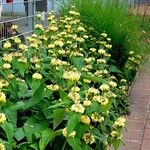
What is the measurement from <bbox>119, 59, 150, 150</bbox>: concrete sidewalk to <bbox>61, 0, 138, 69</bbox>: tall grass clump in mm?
448

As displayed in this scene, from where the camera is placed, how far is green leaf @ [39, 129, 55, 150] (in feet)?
8.51

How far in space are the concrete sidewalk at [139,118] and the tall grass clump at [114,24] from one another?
0.45 metres

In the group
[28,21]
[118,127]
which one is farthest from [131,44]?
[118,127]

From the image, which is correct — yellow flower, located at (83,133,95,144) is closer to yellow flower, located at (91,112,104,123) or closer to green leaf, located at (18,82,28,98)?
yellow flower, located at (91,112,104,123)

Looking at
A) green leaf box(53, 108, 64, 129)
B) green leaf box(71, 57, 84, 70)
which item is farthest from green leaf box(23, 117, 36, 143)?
green leaf box(71, 57, 84, 70)

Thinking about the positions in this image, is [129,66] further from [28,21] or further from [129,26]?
[28,21]

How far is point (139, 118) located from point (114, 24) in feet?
4.74

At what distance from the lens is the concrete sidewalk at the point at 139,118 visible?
4.15m

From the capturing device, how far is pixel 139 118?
4.89 meters

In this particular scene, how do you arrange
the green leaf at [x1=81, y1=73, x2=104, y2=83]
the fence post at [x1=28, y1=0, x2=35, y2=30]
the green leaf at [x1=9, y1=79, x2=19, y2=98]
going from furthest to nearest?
the fence post at [x1=28, y1=0, x2=35, y2=30]
the green leaf at [x1=81, y1=73, x2=104, y2=83]
the green leaf at [x1=9, y1=79, x2=19, y2=98]

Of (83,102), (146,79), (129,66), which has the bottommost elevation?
(146,79)

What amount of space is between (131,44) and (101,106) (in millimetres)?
3337

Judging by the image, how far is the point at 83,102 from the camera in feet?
8.91

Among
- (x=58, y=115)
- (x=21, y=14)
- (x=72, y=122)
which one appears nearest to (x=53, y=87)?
(x=58, y=115)
